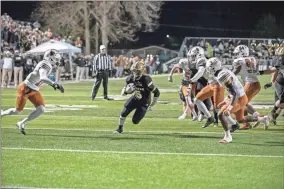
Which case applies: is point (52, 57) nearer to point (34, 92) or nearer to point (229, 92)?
point (34, 92)

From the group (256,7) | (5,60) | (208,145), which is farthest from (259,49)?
(208,145)

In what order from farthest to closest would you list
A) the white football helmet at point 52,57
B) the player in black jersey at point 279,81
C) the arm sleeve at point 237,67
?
the player in black jersey at point 279,81
the arm sleeve at point 237,67
the white football helmet at point 52,57

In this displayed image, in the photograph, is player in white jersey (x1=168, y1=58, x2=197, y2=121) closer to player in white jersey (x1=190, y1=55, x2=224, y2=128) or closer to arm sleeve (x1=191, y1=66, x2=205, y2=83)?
player in white jersey (x1=190, y1=55, x2=224, y2=128)

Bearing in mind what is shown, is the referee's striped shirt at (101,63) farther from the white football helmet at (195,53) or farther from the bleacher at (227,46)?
the bleacher at (227,46)

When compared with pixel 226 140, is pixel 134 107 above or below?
above

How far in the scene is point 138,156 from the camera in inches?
336

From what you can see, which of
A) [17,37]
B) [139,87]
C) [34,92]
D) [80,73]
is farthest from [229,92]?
[80,73]

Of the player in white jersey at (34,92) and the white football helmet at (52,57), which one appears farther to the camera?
the white football helmet at (52,57)

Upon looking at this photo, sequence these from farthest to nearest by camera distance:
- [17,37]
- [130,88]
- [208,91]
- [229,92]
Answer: [17,37] → [208,91] → [130,88] → [229,92]

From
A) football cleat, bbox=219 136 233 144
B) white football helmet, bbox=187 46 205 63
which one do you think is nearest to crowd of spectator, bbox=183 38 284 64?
white football helmet, bbox=187 46 205 63

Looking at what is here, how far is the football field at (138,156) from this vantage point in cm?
709

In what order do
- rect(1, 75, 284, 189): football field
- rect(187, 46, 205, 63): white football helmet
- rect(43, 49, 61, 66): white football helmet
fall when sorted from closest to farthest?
rect(1, 75, 284, 189): football field, rect(43, 49, 61, 66): white football helmet, rect(187, 46, 205, 63): white football helmet

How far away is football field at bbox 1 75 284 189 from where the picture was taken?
7086 millimetres

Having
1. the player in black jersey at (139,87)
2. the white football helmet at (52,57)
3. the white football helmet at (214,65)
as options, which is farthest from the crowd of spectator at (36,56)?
the white football helmet at (214,65)
